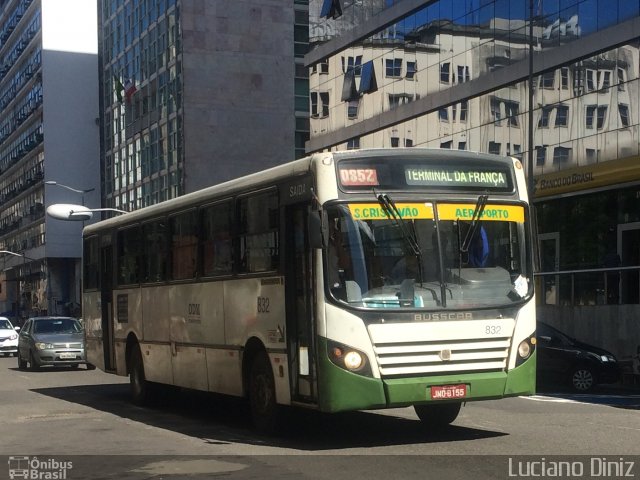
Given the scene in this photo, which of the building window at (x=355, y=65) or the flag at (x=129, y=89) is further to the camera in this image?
the flag at (x=129, y=89)

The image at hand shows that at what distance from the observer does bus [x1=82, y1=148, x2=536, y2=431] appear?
11.4 m

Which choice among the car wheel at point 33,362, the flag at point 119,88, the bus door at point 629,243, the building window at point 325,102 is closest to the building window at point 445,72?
the building window at point 325,102

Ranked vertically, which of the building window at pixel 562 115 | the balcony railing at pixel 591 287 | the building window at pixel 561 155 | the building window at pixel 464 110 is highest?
the building window at pixel 464 110

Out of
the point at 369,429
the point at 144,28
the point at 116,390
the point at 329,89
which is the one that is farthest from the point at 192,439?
the point at 144,28

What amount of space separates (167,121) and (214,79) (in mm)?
3818

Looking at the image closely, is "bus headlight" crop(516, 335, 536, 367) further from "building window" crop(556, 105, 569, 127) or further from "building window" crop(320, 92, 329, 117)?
"building window" crop(320, 92, 329, 117)

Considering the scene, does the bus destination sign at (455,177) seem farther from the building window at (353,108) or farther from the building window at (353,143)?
the building window at (353,143)

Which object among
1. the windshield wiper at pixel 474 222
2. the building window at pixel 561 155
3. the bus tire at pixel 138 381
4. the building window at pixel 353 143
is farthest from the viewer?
the building window at pixel 353 143

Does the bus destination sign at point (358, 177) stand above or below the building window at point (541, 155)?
below

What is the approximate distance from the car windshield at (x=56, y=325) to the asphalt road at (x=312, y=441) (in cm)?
1207

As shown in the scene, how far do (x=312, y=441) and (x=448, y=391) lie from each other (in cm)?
165

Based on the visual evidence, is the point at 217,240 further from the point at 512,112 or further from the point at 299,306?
the point at 512,112

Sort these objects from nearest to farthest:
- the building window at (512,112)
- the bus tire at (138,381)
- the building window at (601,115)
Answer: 1. the bus tire at (138,381)
2. the building window at (601,115)
3. the building window at (512,112)

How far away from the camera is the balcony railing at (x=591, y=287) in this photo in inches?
1021
